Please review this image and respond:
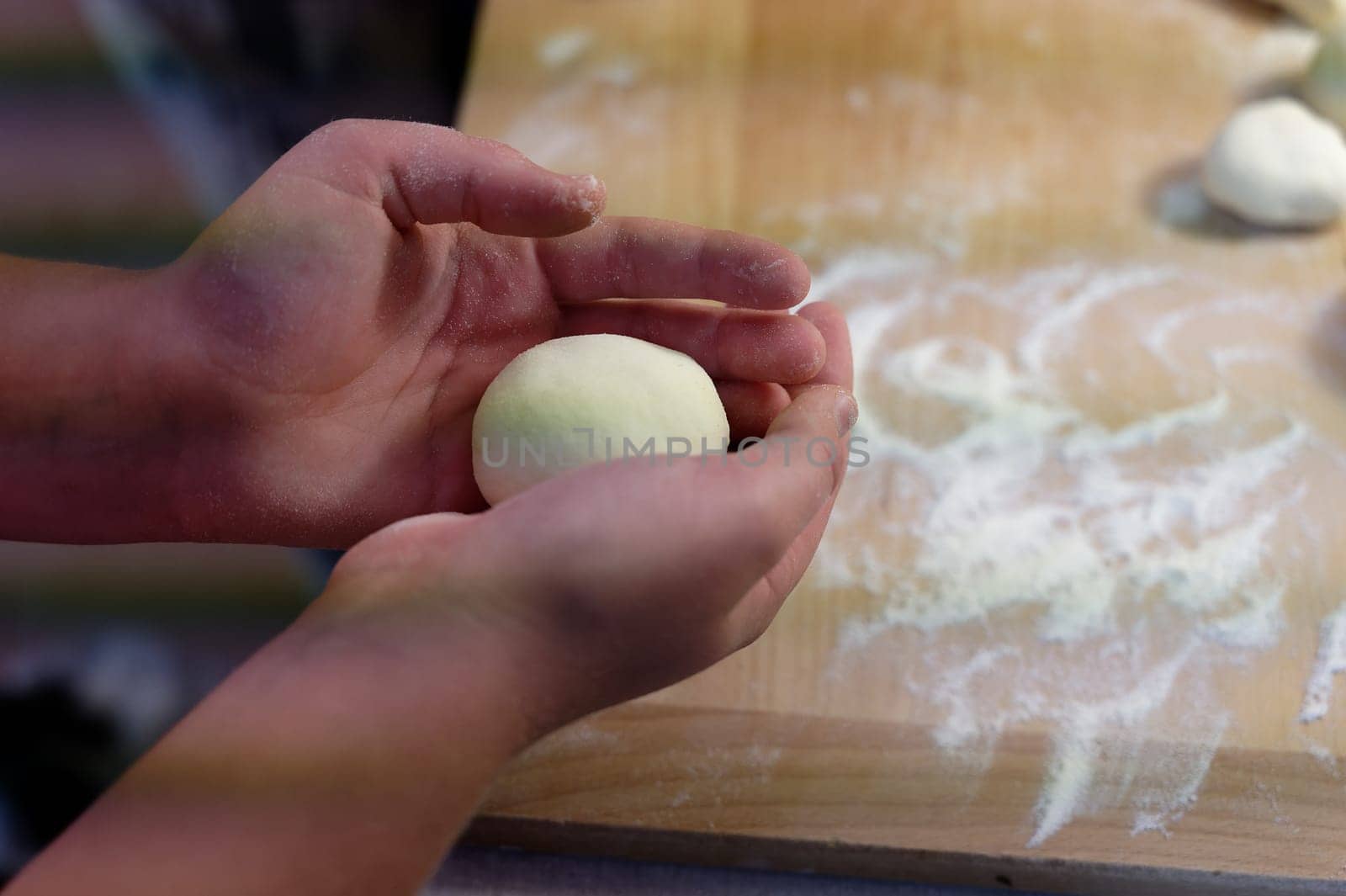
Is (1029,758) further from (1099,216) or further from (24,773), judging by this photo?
(24,773)

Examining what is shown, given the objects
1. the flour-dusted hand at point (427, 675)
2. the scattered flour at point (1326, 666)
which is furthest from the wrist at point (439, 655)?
the scattered flour at point (1326, 666)

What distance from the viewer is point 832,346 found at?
3.18ft

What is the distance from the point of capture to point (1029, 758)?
0.92m

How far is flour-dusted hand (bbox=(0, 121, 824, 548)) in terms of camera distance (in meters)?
0.85

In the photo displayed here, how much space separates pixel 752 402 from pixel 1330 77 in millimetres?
952

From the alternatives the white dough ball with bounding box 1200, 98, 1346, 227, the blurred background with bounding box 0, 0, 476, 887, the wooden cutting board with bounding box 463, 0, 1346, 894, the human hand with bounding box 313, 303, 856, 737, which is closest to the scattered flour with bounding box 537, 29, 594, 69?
the wooden cutting board with bounding box 463, 0, 1346, 894

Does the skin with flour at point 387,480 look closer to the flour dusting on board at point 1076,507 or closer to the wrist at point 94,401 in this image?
the wrist at point 94,401

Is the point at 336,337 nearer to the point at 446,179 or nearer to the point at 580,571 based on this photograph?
the point at 446,179

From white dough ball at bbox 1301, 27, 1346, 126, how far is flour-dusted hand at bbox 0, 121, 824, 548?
2.97 feet

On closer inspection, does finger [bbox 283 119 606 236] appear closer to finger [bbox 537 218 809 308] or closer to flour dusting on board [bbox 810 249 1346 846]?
finger [bbox 537 218 809 308]

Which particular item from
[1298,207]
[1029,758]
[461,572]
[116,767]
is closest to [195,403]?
[461,572]

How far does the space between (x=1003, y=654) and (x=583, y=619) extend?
18.9 inches

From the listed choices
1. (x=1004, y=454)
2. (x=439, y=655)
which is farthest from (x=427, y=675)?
(x=1004, y=454)

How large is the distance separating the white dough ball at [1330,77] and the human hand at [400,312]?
35.7 inches
